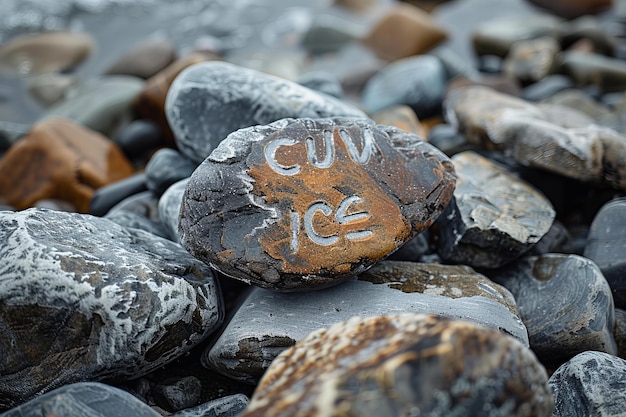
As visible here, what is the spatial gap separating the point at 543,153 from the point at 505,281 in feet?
2.22

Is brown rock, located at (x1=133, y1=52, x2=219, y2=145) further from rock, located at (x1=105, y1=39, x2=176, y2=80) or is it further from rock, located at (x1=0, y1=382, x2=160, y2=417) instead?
rock, located at (x1=0, y1=382, x2=160, y2=417)

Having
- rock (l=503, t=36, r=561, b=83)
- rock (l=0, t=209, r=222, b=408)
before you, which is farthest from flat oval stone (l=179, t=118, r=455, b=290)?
rock (l=503, t=36, r=561, b=83)

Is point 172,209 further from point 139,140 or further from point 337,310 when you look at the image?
point 139,140

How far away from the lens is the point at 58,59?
6.54 metres

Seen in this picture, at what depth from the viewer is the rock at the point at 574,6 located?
281 inches

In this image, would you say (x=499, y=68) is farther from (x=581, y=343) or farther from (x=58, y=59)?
(x=58, y=59)

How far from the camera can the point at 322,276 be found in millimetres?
2059

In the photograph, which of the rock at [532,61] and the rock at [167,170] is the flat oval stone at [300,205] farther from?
the rock at [532,61]

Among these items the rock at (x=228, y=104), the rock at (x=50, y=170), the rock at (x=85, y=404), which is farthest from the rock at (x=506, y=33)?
the rock at (x=85, y=404)

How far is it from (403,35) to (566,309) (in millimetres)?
4770

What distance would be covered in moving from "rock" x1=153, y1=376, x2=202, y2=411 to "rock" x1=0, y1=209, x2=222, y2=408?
0.39 ft

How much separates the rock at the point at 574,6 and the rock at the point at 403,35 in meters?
1.49

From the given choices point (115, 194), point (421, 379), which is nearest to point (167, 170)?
point (115, 194)

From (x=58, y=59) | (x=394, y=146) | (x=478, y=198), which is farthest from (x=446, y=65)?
(x=58, y=59)
